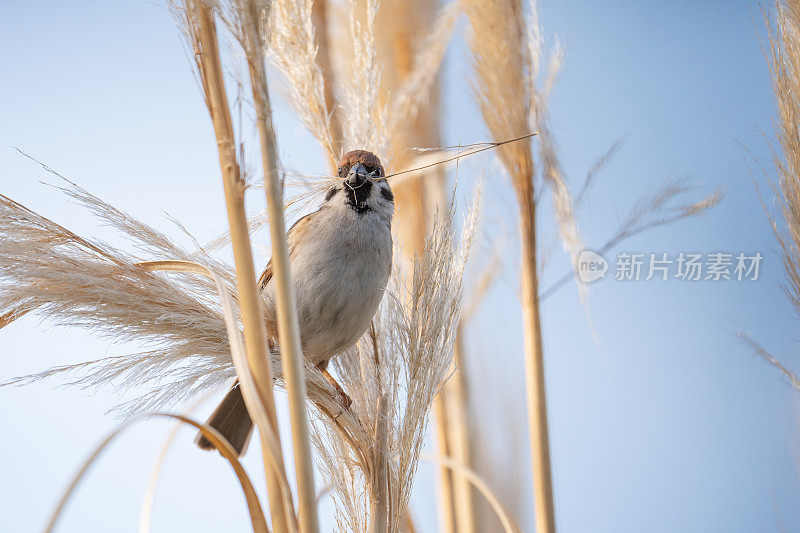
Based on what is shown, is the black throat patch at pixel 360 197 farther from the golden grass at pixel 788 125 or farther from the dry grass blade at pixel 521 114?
the golden grass at pixel 788 125

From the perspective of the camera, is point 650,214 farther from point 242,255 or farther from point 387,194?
point 242,255

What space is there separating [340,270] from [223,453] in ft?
1.26

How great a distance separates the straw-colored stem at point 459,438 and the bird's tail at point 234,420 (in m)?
0.33

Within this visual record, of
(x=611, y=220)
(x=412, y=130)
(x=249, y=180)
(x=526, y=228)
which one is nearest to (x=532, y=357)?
(x=526, y=228)

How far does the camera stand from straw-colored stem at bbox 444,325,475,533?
1059 mm

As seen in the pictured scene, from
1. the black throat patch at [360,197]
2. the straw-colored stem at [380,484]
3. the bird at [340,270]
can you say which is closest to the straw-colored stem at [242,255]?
the straw-colored stem at [380,484]

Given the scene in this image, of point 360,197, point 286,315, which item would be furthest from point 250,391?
point 360,197

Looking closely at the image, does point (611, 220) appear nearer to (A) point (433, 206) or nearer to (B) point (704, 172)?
(B) point (704, 172)

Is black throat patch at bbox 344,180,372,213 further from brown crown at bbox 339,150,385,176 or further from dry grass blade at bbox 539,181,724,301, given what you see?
dry grass blade at bbox 539,181,724,301

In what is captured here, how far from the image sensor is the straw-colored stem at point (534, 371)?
917 millimetres

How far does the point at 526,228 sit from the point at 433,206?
0.17 meters

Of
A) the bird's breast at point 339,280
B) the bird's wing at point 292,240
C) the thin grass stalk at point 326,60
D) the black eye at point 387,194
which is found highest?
the thin grass stalk at point 326,60

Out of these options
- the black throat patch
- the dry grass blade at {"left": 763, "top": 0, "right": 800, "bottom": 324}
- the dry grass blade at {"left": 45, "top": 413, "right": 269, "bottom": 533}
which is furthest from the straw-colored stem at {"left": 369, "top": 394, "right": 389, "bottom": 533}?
the dry grass blade at {"left": 763, "top": 0, "right": 800, "bottom": 324}

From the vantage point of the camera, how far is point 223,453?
66 centimetres
